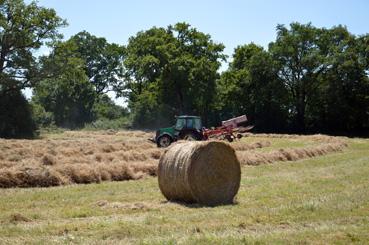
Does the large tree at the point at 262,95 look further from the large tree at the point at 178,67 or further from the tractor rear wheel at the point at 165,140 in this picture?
the tractor rear wheel at the point at 165,140

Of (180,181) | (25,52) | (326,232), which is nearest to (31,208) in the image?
(180,181)

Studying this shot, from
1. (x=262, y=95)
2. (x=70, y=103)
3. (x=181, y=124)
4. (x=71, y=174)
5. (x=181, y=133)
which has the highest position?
(x=262, y=95)

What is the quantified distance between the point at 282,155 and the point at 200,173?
1173cm

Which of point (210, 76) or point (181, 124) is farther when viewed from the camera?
point (210, 76)

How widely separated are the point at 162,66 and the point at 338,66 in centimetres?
2000

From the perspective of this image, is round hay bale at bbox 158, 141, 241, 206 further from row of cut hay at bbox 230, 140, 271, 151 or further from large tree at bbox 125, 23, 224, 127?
large tree at bbox 125, 23, 224, 127

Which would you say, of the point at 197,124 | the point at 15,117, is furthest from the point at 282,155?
the point at 15,117

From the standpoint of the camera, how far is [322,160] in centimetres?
2303

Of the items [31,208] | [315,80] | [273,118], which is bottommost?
[31,208]

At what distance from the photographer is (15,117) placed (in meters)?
49.5

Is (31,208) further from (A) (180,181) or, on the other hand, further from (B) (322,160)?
(B) (322,160)

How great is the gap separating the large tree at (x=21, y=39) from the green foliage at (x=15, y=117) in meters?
0.86

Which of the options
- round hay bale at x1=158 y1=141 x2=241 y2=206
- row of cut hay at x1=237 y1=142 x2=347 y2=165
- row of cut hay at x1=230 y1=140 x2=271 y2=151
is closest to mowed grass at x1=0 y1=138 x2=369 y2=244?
round hay bale at x1=158 y1=141 x2=241 y2=206

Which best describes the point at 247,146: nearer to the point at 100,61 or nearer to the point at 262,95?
the point at 262,95
